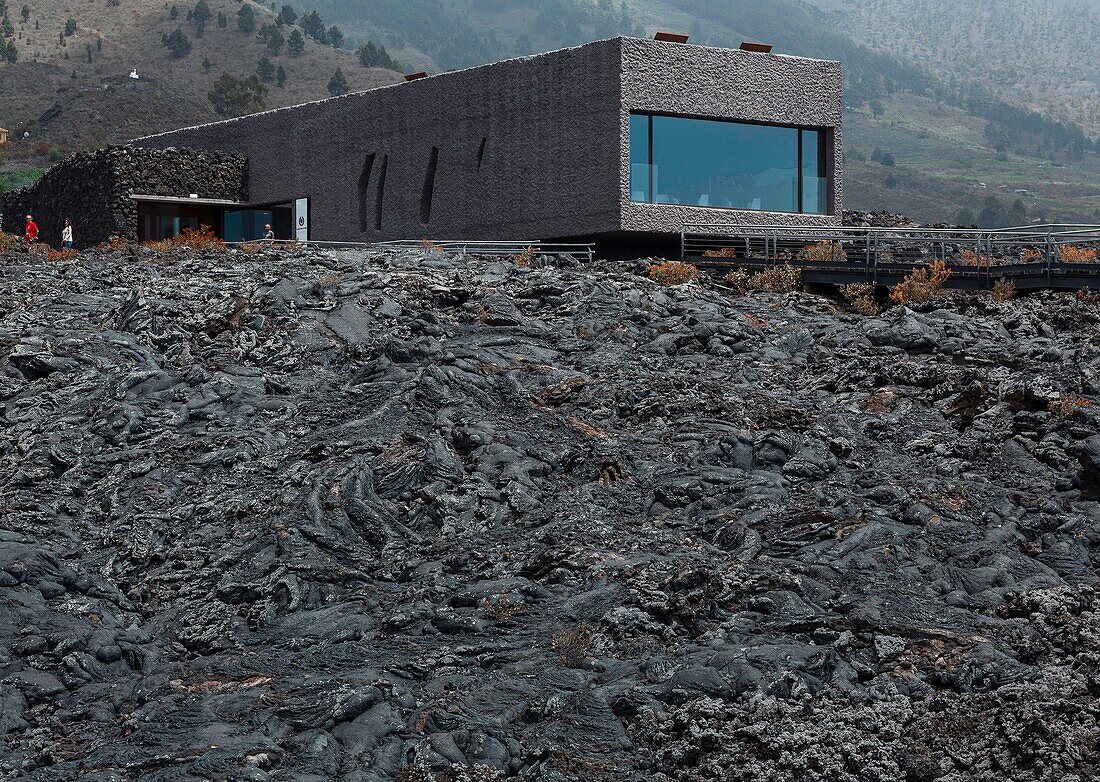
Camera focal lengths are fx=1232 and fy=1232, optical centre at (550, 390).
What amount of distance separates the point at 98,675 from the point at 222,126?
3540cm

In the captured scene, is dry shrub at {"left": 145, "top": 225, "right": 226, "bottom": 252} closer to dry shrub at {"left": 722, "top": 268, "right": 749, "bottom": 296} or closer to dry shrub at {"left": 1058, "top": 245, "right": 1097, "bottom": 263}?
dry shrub at {"left": 722, "top": 268, "right": 749, "bottom": 296}

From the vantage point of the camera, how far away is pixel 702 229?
31.7 metres

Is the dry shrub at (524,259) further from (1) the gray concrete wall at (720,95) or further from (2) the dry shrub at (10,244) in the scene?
(2) the dry shrub at (10,244)

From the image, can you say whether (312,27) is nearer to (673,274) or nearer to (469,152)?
(469,152)

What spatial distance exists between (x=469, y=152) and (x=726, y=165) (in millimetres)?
7422

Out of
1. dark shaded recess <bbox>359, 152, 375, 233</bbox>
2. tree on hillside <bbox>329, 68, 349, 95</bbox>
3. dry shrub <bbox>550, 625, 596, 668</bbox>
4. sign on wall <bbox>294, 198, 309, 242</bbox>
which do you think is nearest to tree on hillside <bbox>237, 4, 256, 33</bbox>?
tree on hillside <bbox>329, 68, 349, 95</bbox>

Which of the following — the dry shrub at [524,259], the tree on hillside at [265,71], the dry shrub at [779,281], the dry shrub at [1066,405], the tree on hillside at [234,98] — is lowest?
the dry shrub at [1066,405]

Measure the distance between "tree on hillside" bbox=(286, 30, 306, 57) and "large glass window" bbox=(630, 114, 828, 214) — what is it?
117 meters

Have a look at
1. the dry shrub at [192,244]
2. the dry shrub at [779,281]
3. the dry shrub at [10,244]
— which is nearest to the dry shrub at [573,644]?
the dry shrub at [779,281]

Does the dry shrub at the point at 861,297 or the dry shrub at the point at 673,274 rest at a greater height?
the dry shrub at the point at 673,274

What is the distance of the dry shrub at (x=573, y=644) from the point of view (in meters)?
11.8

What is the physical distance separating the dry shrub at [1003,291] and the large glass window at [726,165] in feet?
30.8

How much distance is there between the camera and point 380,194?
124 feet

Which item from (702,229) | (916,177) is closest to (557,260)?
(702,229)
